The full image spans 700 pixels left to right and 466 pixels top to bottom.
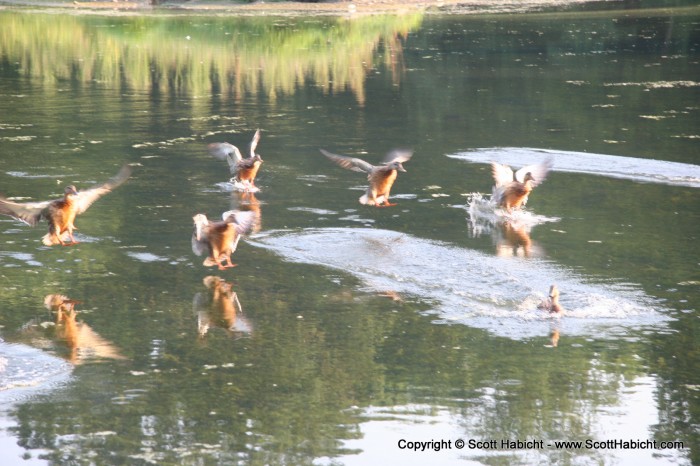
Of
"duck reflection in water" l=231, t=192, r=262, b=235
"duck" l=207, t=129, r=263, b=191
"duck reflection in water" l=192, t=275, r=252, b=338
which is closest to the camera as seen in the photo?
"duck reflection in water" l=192, t=275, r=252, b=338

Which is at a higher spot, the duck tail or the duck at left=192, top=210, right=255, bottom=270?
the duck at left=192, top=210, right=255, bottom=270

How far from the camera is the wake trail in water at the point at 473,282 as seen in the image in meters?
8.71

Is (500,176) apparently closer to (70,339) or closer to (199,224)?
(199,224)

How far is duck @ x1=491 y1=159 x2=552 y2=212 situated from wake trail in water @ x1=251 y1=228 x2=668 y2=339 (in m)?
1.42

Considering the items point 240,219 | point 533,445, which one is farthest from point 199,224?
point 533,445

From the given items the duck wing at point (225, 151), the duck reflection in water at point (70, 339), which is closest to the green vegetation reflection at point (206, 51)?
the duck wing at point (225, 151)

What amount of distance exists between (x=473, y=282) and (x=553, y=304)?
3.66ft

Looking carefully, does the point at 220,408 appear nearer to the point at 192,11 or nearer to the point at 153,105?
the point at 153,105

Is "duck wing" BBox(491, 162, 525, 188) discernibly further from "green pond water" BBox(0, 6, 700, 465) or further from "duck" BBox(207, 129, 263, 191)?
"duck" BBox(207, 129, 263, 191)

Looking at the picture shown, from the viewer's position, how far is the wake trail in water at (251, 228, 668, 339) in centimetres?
871

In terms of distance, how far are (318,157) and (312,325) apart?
682 cm

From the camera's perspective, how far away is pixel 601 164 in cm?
1472

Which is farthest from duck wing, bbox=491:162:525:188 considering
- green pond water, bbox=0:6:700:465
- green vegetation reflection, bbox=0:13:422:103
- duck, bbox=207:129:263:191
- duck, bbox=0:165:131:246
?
green vegetation reflection, bbox=0:13:422:103

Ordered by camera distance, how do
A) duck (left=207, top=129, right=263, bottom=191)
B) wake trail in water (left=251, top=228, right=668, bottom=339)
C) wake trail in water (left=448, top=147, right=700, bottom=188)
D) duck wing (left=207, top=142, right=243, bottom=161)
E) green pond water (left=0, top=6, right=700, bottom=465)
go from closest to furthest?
1. green pond water (left=0, top=6, right=700, bottom=465)
2. wake trail in water (left=251, top=228, right=668, bottom=339)
3. duck (left=207, top=129, right=263, bottom=191)
4. duck wing (left=207, top=142, right=243, bottom=161)
5. wake trail in water (left=448, top=147, right=700, bottom=188)
